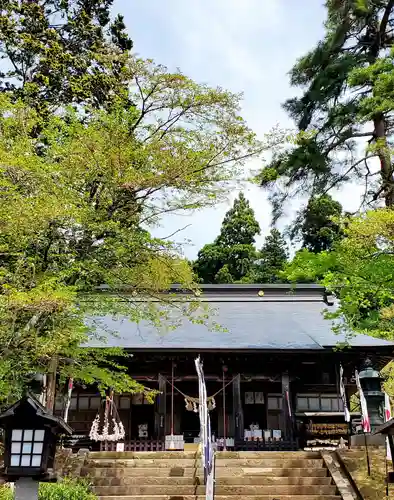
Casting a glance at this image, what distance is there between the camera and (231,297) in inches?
905

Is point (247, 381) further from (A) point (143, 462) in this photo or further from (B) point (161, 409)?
(A) point (143, 462)

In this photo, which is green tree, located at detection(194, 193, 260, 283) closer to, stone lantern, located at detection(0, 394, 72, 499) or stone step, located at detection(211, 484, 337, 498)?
stone step, located at detection(211, 484, 337, 498)

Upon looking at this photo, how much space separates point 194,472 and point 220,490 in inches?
31.6

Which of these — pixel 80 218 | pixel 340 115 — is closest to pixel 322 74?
pixel 340 115

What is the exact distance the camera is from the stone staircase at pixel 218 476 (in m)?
9.44

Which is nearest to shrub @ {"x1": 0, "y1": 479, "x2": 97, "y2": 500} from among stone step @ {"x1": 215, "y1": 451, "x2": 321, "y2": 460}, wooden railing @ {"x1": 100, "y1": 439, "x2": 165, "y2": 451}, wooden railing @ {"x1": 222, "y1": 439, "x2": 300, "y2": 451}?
stone step @ {"x1": 215, "y1": 451, "x2": 321, "y2": 460}

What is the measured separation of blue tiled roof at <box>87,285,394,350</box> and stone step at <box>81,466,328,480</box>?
2751mm

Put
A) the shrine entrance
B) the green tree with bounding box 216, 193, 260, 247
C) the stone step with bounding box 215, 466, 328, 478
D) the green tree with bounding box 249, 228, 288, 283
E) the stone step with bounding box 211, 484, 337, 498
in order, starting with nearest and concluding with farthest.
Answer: the stone step with bounding box 211, 484, 337, 498 < the stone step with bounding box 215, 466, 328, 478 < the shrine entrance < the green tree with bounding box 249, 228, 288, 283 < the green tree with bounding box 216, 193, 260, 247

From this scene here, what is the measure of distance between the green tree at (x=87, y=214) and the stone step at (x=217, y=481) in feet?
7.11

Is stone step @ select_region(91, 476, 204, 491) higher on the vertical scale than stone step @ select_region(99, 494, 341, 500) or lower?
higher

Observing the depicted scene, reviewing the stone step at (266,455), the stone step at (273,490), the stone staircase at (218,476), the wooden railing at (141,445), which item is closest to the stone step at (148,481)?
the stone staircase at (218,476)

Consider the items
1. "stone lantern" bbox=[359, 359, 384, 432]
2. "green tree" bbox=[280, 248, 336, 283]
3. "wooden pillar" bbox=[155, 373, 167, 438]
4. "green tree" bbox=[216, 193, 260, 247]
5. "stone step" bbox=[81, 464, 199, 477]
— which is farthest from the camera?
"green tree" bbox=[216, 193, 260, 247]

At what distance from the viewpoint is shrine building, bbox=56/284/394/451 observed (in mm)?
14109

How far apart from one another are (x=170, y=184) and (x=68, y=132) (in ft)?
6.37
